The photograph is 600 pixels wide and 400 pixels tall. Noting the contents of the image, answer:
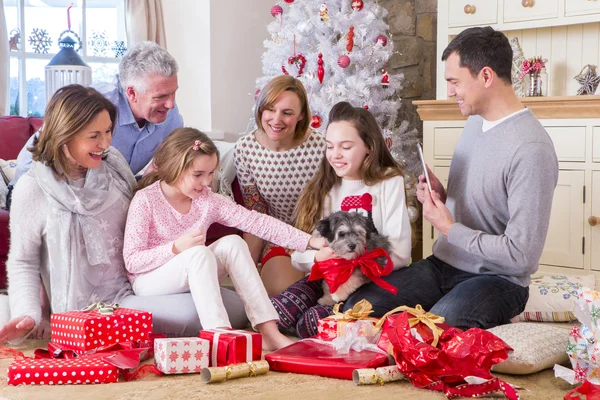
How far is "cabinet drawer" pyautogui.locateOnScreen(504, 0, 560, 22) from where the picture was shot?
419cm

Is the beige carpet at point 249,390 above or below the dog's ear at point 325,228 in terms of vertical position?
below

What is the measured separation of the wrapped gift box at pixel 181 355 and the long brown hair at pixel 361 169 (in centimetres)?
77

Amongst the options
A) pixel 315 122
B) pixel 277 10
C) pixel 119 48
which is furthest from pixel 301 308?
pixel 119 48

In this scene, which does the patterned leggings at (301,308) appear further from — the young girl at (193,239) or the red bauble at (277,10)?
the red bauble at (277,10)

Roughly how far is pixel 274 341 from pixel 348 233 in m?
0.43

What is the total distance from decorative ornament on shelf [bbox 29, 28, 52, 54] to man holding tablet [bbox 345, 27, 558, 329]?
3.28m

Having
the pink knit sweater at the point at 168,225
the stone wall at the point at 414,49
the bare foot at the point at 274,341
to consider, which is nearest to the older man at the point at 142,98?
the pink knit sweater at the point at 168,225

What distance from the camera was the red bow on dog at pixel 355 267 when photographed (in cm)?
254

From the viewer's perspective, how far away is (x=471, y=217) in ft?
8.34

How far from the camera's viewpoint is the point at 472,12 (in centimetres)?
446

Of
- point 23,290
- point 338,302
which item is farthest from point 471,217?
point 23,290

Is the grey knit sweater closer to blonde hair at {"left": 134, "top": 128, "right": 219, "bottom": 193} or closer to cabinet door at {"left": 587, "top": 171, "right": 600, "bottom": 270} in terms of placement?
blonde hair at {"left": 134, "top": 128, "right": 219, "bottom": 193}

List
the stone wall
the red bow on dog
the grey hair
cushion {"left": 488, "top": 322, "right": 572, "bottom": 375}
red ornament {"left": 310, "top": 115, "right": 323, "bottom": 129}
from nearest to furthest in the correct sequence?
1. cushion {"left": 488, "top": 322, "right": 572, "bottom": 375}
2. the red bow on dog
3. the grey hair
4. red ornament {"left": 310, "top": 115, "right": 323, "bottom": 129}
5. the stone wall

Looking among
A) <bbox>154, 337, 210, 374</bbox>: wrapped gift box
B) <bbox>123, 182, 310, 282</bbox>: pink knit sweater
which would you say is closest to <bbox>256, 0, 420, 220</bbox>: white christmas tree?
<bbox>123, 182, 310, 282</bbox>: pink knit sweater
